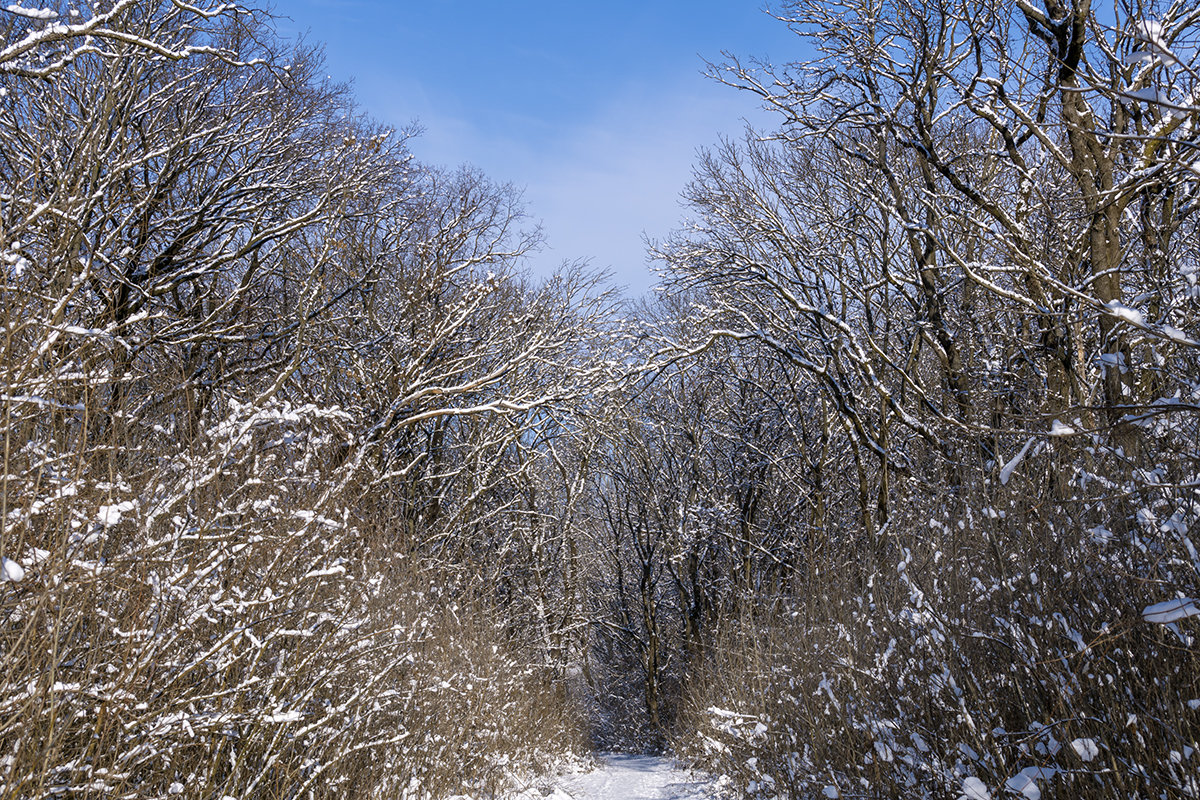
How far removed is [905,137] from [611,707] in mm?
17020

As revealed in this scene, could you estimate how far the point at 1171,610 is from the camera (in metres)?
1.77

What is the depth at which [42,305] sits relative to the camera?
3.98 metres

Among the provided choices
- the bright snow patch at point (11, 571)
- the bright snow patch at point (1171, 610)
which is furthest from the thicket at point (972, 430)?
the bright snow patch at point (11, 571)

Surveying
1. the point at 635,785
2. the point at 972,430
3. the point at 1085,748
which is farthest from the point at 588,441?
the point at 1085,748

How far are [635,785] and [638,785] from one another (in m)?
0.06

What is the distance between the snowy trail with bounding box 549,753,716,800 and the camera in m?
8.73

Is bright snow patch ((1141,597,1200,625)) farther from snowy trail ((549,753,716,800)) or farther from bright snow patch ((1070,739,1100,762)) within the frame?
snowy trail ((549,753,716,800))

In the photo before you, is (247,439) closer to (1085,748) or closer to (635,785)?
(1085,748)

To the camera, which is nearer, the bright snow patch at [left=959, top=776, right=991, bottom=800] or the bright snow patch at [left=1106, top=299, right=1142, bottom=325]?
the bright snow patch at [left=1106, top=299, right=1142, bottom=325]

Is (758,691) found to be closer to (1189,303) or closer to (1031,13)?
(1189,303)

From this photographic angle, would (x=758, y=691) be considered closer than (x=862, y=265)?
Yes


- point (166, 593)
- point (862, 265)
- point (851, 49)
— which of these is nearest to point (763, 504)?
point (862, 265)

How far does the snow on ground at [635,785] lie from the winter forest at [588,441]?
1.42 feet

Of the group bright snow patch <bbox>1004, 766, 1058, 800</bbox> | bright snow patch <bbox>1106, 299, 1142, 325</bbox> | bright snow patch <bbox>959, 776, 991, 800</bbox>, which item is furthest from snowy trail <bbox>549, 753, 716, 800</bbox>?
bright snow patch <bbox>1106, 299, 1142, 325</bbox>
